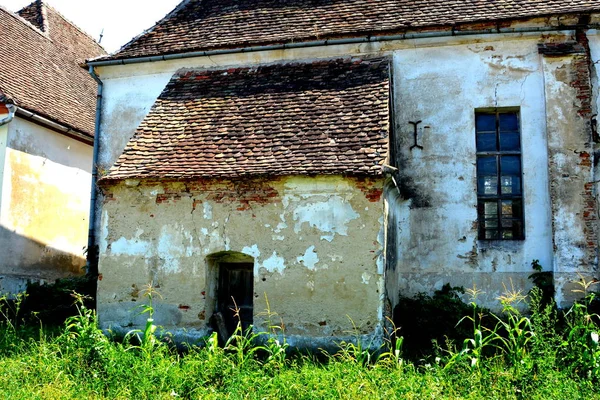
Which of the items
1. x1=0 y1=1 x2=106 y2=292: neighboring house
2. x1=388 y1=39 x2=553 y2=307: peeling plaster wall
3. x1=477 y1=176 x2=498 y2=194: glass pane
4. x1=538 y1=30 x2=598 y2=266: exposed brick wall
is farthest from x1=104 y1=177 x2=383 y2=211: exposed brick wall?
x1=0 y1=1 x2=106 y2=292: neighboring house

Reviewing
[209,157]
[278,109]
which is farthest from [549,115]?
[209,157]

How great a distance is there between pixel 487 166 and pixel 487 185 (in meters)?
0.39

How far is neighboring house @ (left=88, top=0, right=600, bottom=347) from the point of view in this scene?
364 inches

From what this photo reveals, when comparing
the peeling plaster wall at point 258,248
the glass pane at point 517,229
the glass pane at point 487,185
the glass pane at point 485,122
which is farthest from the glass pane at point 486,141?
the peeling plaster wall at point 258,248

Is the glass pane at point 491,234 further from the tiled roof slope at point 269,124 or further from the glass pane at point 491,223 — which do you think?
the tiled roof slope at point 269,124

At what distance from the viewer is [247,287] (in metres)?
10.2

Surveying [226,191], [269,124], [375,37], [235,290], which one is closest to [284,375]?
[235,290]

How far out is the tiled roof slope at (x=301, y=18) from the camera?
11.6m

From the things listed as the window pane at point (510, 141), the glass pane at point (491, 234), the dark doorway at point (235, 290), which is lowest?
the dark doorway at point (235, 290)

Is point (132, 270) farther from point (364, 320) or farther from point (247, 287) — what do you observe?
point (364, 320)

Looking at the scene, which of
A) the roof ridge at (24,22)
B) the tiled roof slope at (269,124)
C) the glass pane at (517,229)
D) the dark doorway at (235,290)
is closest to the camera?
the tiled roof slope at (269,124)

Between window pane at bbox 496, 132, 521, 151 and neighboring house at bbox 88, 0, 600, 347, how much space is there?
38 millimetres

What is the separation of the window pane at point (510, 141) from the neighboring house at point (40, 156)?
395 inches

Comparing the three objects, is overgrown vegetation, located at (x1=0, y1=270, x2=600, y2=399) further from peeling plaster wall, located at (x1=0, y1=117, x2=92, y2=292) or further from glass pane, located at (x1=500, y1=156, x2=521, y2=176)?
peeling plaster wall, located at (x1=0, y1=117, x2=92, y2=292)
